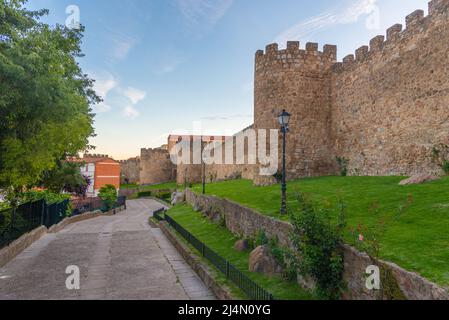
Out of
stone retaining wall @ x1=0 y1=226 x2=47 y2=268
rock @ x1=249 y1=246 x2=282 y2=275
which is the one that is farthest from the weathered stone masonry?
stone retaining wall @ x1=0 y1=226 x2=47 y2=268

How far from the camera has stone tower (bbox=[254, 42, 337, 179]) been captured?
20938 millimetres

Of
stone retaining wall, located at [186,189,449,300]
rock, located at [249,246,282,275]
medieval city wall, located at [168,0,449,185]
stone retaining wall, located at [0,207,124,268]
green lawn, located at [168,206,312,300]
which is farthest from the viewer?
medieval city wall, located at [168,0,449,185]

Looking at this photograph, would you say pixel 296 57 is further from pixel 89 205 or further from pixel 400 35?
pixel 89 205

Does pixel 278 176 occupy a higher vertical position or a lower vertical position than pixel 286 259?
higher

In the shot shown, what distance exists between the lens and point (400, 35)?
1605 cm

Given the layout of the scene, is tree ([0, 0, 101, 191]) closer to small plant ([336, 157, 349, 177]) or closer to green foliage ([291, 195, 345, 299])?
green foliage ([291, 195, 345, 299])

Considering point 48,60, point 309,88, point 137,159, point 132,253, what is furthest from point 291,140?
point 137,159

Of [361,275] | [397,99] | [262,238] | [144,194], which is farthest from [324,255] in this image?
[144,194]

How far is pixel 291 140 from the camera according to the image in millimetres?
20812

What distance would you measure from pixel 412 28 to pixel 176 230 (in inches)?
549

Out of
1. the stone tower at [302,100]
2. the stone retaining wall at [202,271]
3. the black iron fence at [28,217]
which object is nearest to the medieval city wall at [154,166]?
the black iron fence at [28,217]

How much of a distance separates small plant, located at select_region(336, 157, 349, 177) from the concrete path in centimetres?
1106

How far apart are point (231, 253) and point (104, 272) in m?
3.92

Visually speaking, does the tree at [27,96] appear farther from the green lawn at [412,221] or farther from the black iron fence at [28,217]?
the green lawn at [412,221]
